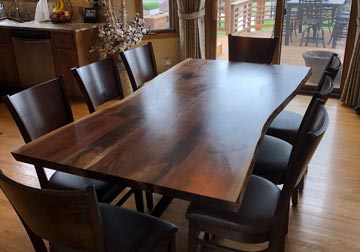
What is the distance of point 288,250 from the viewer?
2195 millimetres

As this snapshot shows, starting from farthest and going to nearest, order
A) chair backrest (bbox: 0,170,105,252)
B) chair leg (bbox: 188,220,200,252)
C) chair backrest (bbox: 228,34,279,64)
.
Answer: chair backrest (bbox: 228,34,279,64) → chair leg (bbox: 188,220,200,252) → chair backrest (bbox: 0,170,105,252)

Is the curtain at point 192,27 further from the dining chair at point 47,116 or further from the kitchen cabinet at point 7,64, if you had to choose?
the dining chair at point 47,116

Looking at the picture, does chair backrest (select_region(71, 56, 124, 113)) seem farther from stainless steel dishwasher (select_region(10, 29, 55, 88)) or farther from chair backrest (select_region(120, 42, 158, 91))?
stainless steel dishwasher (select_region(10, 29, 55, 88))

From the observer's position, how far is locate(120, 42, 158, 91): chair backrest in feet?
9.08

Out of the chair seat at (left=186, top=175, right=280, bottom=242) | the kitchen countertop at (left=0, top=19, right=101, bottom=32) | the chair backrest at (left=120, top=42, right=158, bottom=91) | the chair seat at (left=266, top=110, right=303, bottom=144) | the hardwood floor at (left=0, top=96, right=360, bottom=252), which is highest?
the kitchen countertop at (left=0, top=19, right=101, bottom=32)

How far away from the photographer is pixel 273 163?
2158mm

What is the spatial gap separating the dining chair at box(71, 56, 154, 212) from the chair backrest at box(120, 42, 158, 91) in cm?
19

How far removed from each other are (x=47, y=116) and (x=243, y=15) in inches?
144

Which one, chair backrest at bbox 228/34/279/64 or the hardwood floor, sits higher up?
chair backrest at bbox 228/34/279/64

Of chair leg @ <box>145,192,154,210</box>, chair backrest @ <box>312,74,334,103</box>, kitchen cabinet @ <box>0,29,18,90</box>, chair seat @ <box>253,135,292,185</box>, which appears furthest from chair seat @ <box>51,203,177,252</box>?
kitchen cabinet @ <box>0,29,18,90</box>

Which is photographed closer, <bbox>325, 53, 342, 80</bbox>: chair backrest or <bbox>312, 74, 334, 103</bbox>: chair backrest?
<bbox>312, 74, 334, 103</bbox>: chair backrest

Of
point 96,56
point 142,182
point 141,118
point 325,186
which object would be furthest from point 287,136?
point 96,56

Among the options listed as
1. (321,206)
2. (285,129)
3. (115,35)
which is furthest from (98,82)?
(115,35)

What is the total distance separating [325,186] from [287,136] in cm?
53
